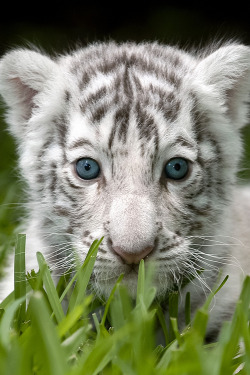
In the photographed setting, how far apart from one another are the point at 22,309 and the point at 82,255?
330 mm

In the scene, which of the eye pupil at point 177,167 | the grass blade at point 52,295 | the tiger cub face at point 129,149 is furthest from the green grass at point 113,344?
the eye pupil at point 177,167

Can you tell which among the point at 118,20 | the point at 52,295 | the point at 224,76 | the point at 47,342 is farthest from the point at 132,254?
the point at 118,20

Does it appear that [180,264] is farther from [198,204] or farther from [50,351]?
[50,351]

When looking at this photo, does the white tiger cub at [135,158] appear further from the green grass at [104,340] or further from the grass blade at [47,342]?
the grass blade at [47,342]

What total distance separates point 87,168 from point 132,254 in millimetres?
495

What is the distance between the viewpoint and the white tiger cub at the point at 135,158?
2.62m

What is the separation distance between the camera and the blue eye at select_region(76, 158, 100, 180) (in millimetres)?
2766

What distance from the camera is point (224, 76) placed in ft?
10.1

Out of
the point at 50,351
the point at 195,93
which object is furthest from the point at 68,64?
the point at 50,351

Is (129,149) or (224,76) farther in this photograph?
(224,76)

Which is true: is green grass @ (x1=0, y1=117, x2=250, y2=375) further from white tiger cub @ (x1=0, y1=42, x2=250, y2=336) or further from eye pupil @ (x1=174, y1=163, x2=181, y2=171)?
eye pupil @ (x1=174, y1=163, x2=181, y2=171)

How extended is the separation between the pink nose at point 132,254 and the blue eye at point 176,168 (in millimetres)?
402

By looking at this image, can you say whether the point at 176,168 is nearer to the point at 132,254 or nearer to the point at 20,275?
the point at 132,254

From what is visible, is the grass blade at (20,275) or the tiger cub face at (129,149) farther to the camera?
the tiger cub face at (129,149)
